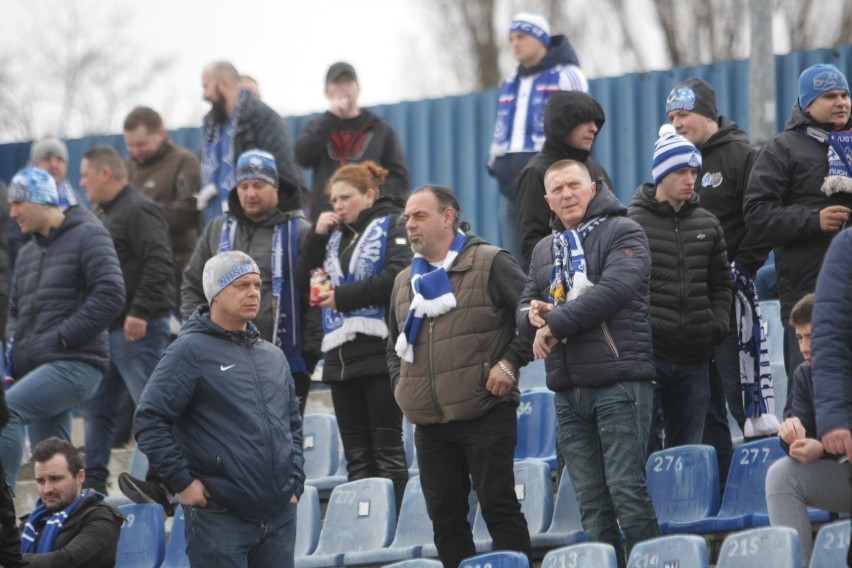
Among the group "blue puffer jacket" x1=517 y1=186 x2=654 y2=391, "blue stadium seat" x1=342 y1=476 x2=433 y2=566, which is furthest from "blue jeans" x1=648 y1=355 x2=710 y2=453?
"blue stadium seat" x1=342 y1=476 x2=433 y2=566

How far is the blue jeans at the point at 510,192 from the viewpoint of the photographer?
9.97 meters

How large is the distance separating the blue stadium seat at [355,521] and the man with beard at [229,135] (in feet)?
8.76

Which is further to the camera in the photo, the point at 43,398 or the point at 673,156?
the point at 43,398

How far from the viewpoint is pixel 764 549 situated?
6121 mm

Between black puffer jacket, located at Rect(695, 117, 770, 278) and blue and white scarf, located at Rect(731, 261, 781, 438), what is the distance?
29 centimetres

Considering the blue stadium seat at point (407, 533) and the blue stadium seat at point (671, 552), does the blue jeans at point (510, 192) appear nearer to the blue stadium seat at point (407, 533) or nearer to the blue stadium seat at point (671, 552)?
the blue stadium seat at point (407, 533)

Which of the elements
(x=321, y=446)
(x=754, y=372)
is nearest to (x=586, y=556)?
(x=754, y=372)

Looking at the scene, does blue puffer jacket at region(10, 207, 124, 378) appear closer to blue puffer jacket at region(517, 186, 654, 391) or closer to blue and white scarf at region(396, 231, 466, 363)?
blue and white scarf at region(396, 231, 466, 363)

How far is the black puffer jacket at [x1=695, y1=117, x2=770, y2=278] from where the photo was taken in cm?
834

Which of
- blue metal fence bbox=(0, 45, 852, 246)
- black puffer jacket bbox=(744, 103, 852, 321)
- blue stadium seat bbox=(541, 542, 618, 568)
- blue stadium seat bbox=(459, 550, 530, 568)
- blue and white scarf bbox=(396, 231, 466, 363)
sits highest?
blue metal fence bbox=(0, 45, 852, 246)

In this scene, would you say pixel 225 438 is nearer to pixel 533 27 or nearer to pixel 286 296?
pixel 286 296

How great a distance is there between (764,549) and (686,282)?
179cm

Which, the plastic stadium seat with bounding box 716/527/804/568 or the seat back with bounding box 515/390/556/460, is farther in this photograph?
the seat back with bounding box 515/390/556/460

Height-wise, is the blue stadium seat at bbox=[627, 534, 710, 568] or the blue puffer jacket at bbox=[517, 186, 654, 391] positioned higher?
the blue puffer jacket at bbox=[517, 186, 654, 391]
